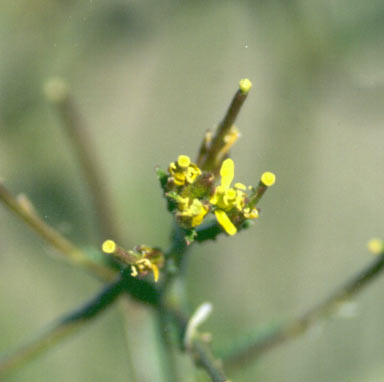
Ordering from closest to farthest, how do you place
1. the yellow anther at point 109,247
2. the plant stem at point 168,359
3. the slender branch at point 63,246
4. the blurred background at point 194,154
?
the yellow anther at point 109,247 → the slender branch at point 63,246 → the plant stem at point 168,359 → the blurred background at point 194,154

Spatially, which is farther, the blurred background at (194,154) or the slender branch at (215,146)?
the blurred background at (194,154)

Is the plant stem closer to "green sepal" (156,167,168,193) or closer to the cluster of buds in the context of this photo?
the cluster of buds

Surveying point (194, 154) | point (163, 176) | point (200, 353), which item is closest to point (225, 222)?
point (163, 176)

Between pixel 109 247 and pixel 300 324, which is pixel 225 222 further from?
pixel 300 324

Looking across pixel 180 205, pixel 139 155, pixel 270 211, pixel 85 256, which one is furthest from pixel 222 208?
pixel 139 155

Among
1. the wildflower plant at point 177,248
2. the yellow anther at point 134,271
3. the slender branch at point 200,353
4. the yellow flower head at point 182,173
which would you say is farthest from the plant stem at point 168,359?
the yellow flower head at point 182,173

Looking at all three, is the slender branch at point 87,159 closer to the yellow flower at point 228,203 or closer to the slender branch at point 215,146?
the slender branch at point 215,146

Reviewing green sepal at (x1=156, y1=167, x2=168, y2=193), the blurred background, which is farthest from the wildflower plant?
the blurred background
